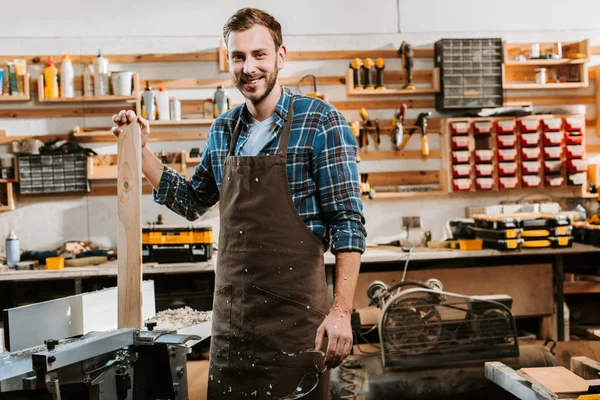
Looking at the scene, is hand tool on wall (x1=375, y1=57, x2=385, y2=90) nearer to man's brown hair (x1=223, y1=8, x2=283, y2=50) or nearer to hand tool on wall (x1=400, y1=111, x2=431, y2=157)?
hand tool on wall (x1=400, y1=111, x2=431, y2=157)

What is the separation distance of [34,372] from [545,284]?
3829 millimetres

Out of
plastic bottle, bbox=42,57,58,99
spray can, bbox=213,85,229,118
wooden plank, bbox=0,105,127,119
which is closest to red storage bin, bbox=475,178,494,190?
spray can, bbox=213,85,229,118

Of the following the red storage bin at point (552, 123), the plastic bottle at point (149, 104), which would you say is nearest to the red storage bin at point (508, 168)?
the red storage bin at point (552, 123)

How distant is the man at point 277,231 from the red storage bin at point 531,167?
361cm

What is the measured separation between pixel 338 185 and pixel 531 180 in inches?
146

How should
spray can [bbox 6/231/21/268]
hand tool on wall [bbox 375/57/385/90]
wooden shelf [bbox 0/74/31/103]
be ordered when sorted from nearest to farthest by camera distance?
spray can [bbox 6/231/21/268] → wooden shelf [bbox 0/74/31/103] → hand tool on wall [bbox 375/57/385/90]

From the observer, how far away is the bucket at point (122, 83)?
14.8ft

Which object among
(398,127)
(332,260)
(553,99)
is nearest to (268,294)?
(332,260)

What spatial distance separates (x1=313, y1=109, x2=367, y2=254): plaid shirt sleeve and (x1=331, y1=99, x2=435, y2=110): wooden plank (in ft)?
10.8

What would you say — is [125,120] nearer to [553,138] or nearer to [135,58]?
[135,58]

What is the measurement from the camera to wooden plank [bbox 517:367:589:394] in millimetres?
2184

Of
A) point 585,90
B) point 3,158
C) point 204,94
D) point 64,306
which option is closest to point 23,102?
point 3,158

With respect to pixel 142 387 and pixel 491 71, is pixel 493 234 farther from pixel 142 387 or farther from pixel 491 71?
pixel 142 387

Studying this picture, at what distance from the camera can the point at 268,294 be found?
1.65 meters
